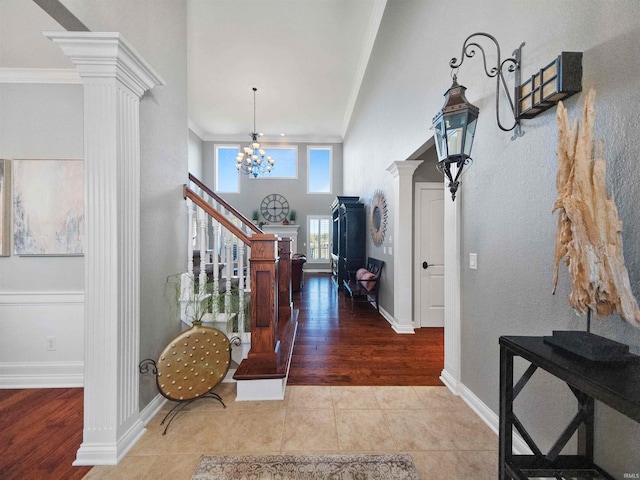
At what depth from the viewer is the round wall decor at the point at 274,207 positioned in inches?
395

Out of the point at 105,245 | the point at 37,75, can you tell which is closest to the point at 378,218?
the point at 105,245

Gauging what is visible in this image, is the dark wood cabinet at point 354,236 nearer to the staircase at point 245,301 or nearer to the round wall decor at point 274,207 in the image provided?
the staircase at point 245,301

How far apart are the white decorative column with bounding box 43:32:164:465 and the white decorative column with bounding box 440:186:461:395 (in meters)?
2.48

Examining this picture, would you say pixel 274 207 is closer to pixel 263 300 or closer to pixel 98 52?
pixel 263 300

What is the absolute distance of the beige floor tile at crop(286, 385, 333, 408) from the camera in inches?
84.7

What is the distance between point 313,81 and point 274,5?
2.21m

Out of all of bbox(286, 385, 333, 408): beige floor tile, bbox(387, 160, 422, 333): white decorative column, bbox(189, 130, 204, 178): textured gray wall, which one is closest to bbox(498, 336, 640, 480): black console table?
bbox(286, 385, 333, 408): beige floor tile

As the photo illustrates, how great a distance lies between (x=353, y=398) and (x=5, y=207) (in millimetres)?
3576

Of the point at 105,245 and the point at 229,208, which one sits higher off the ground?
the point at 229,208

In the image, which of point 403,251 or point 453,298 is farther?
point 403,251

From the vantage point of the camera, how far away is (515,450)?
1.63m

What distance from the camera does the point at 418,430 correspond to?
1884 mm

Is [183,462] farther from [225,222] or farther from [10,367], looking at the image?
[10,367]

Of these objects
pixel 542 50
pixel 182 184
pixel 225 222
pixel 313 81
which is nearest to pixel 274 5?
pixel 313 81
